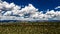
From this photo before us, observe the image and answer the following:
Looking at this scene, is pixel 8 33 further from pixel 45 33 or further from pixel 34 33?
pixel 45 33

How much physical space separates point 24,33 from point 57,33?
20.7ft

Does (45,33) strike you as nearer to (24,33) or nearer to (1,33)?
(24,33)

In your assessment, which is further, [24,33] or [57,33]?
[57,33]

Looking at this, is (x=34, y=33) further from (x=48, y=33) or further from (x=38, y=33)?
(x=48, y=33)

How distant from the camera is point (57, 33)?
1130 inches

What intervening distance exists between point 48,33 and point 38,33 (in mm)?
1954

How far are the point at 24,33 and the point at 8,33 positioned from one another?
9.45ft

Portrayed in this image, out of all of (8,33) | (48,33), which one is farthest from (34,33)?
(8,33)

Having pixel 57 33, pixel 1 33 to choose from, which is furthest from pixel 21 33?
pixel 57 33

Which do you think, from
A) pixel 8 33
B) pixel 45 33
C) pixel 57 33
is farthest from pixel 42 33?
pixel 8 33

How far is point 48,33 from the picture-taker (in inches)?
1085

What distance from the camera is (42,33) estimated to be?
90.5 feet

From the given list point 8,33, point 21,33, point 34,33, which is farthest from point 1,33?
point 34,33

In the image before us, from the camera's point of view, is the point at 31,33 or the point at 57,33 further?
the point at 57,33
